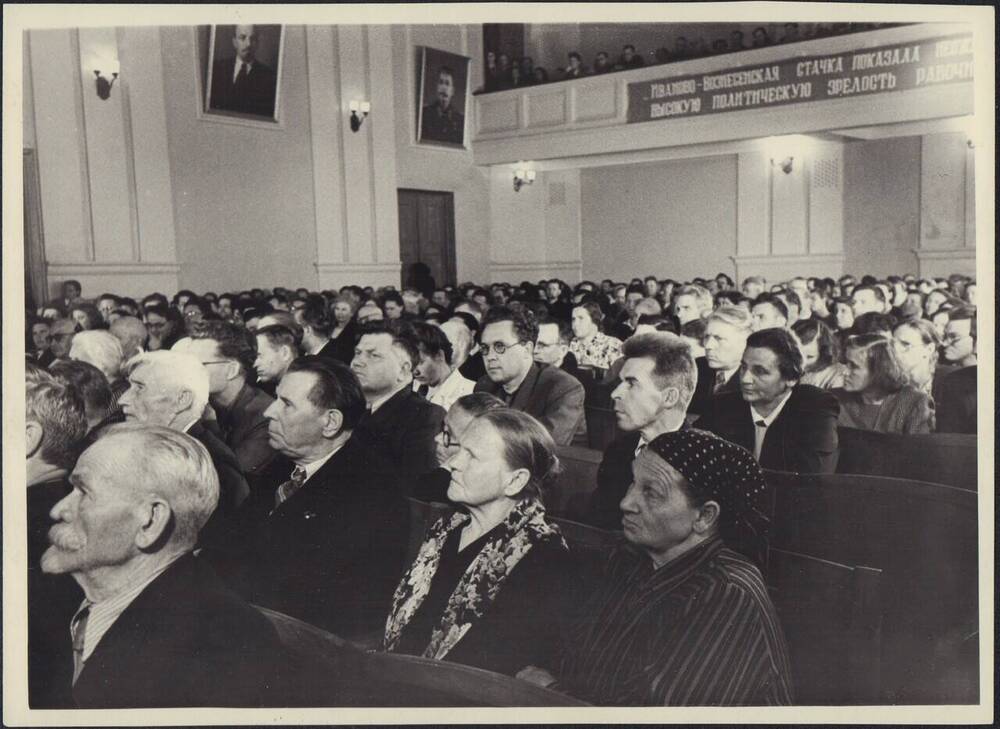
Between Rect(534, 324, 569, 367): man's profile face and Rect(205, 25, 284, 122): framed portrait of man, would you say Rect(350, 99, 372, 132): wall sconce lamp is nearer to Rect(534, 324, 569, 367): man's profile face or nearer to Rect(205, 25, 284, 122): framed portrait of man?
Rect(205, 25, 284, 122): framed portrait of man

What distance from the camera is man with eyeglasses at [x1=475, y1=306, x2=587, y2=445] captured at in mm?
3525

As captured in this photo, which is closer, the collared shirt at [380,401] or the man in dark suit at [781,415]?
the man in dark suit at [781,415]

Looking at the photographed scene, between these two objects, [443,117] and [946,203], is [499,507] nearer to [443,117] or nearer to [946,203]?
[443,117]

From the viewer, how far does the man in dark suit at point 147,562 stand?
179 cm

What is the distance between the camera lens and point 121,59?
8.36 m

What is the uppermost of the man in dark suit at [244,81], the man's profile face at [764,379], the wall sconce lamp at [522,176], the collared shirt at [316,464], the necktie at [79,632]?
the man in dark suit at [244,81]

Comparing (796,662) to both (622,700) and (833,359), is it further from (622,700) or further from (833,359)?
(833,359)

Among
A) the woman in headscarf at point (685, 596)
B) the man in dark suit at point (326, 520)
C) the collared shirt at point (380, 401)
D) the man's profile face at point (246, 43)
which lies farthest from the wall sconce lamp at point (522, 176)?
the woman in headscarf at point (685, 596)

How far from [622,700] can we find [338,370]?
1.23 metres

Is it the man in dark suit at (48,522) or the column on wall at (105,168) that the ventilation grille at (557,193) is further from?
the man in dark suit at (48,522)

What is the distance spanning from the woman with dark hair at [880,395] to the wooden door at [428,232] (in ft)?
30.9

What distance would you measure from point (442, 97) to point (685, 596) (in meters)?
11.2

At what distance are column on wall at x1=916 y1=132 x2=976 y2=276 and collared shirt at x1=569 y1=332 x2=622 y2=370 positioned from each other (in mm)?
8833

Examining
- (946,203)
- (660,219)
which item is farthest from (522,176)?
(946,203)
